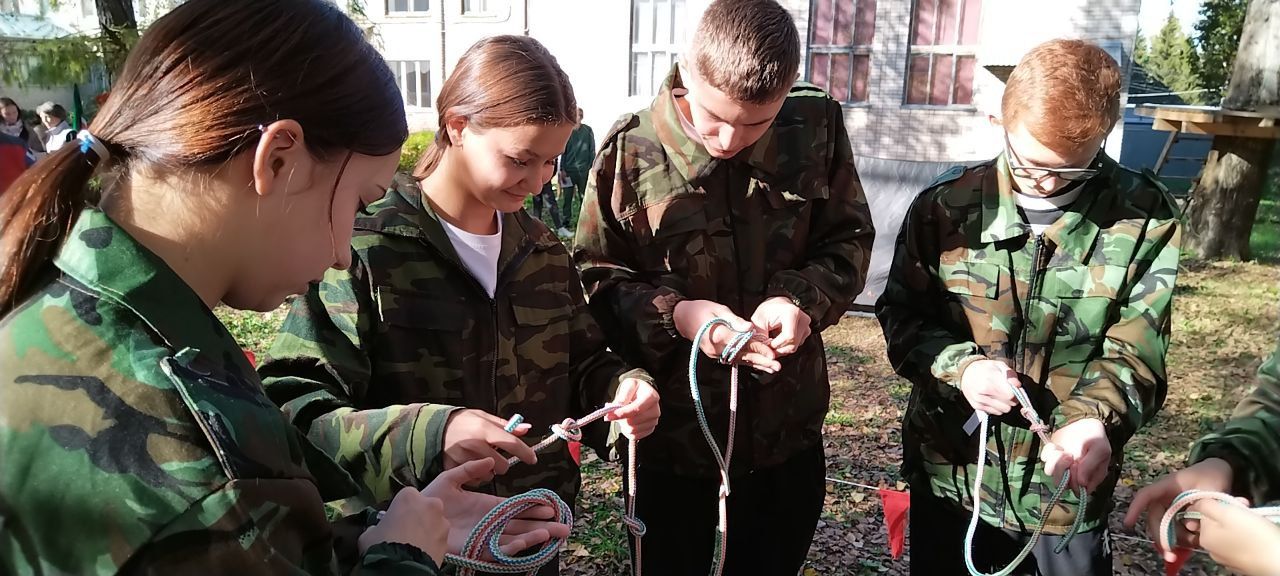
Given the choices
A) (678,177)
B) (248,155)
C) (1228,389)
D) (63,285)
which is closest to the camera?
(63,285)

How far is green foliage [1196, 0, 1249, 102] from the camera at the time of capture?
882 inches

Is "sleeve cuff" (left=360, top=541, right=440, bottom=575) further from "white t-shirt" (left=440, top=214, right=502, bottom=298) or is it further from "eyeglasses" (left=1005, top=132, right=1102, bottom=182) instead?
"eyeglasses" (left=1005, top=132, right=1102, bottom=182)

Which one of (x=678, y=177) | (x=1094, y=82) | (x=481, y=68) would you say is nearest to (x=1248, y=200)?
(x=1094, y=82)

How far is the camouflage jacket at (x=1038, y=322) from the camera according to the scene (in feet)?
7.23

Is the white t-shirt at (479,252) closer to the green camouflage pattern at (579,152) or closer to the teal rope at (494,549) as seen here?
the teal rope at (494,549)

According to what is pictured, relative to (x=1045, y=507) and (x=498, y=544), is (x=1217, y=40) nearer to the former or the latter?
(x=1045, y=507)

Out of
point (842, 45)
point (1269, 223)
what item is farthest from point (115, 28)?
point (1269, 223)

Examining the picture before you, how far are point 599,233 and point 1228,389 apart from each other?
5.93 meters

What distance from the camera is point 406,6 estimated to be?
22.9 m

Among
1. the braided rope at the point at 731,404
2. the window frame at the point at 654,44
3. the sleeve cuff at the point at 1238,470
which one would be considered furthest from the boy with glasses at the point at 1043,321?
the window frame at the point at 654,44

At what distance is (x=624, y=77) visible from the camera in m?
18.8

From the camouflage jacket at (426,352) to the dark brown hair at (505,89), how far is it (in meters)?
0.25

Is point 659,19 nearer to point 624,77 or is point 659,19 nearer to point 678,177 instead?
point 624,77

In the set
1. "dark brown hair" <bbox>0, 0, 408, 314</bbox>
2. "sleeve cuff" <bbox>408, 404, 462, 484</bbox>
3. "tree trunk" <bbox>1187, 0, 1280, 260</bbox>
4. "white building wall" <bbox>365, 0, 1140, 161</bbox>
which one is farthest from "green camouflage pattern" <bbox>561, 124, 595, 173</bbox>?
"dark brown hair" <bbox>0, 0, 408, 314</bbox>
